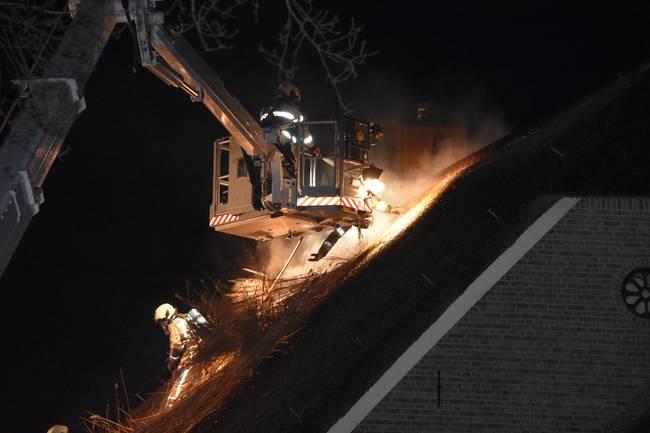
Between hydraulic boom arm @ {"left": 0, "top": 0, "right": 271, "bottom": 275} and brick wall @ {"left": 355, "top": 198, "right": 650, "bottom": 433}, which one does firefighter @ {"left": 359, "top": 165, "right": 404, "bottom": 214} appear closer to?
brick wall @ {"left": 355, "top": 198, "right": 650, "bottom": 433}

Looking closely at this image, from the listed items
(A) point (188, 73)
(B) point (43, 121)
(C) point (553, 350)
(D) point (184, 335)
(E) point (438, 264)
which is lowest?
(D) point (184, 335)

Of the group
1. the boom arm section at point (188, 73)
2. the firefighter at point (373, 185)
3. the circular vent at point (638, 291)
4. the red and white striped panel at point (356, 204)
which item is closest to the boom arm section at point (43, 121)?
the boom arm section at point (188, 73)

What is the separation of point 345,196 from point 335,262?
157cm

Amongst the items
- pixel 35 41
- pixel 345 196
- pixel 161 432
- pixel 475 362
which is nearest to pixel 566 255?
pixel 475 362

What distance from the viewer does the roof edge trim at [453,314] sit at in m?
7.87

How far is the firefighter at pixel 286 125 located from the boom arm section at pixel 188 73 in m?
0.23

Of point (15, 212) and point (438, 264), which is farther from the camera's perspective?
point (438, 264)

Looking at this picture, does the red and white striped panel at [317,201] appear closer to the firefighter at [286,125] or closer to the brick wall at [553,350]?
the firefighter at [286,125]

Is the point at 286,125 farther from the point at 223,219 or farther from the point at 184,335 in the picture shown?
the point at 184,335

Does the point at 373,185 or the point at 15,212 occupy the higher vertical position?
the point at 373,185

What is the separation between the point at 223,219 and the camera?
17.0 m

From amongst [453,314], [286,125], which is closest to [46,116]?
[453,314]

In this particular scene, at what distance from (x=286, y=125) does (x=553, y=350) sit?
757 centimetres

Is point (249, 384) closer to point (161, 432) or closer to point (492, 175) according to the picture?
point (161, 432)
